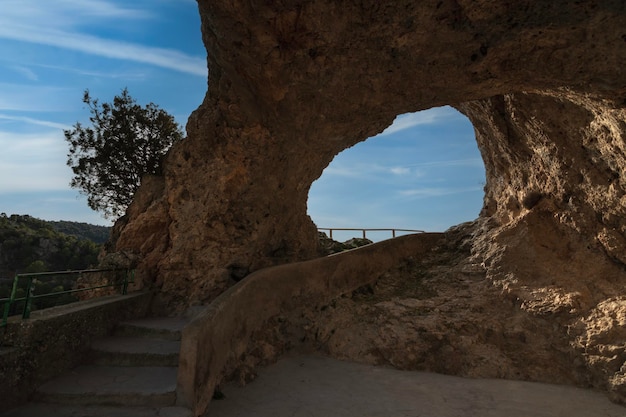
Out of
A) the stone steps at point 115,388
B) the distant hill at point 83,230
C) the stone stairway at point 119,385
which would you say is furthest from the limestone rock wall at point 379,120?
the distant hill at point 83,230

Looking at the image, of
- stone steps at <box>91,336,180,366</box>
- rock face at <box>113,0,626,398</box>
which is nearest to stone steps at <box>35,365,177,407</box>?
stone steps at <box>91,336,180,366</box>

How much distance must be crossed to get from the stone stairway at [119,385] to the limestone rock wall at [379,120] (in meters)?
2.14

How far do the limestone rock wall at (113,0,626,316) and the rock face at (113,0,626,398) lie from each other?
3cm

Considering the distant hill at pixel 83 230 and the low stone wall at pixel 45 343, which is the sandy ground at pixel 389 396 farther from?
the distant hill at pixel 83 230

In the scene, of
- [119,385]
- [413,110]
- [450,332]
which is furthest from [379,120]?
[119,385]

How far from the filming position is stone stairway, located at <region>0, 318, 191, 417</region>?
13.1 ft

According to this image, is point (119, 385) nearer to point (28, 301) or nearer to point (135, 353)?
point (135, 353)

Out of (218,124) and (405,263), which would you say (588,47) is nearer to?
(405,263)

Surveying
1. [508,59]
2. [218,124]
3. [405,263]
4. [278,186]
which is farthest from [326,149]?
[508,59]

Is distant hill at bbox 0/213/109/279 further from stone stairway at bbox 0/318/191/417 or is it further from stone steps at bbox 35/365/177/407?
stone steps at bbox 35/365/177/407

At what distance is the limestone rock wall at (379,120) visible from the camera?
16.0ft

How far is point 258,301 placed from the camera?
623 centimetres

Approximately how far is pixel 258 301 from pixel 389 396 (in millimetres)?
2459

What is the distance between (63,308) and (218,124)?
4.40m
